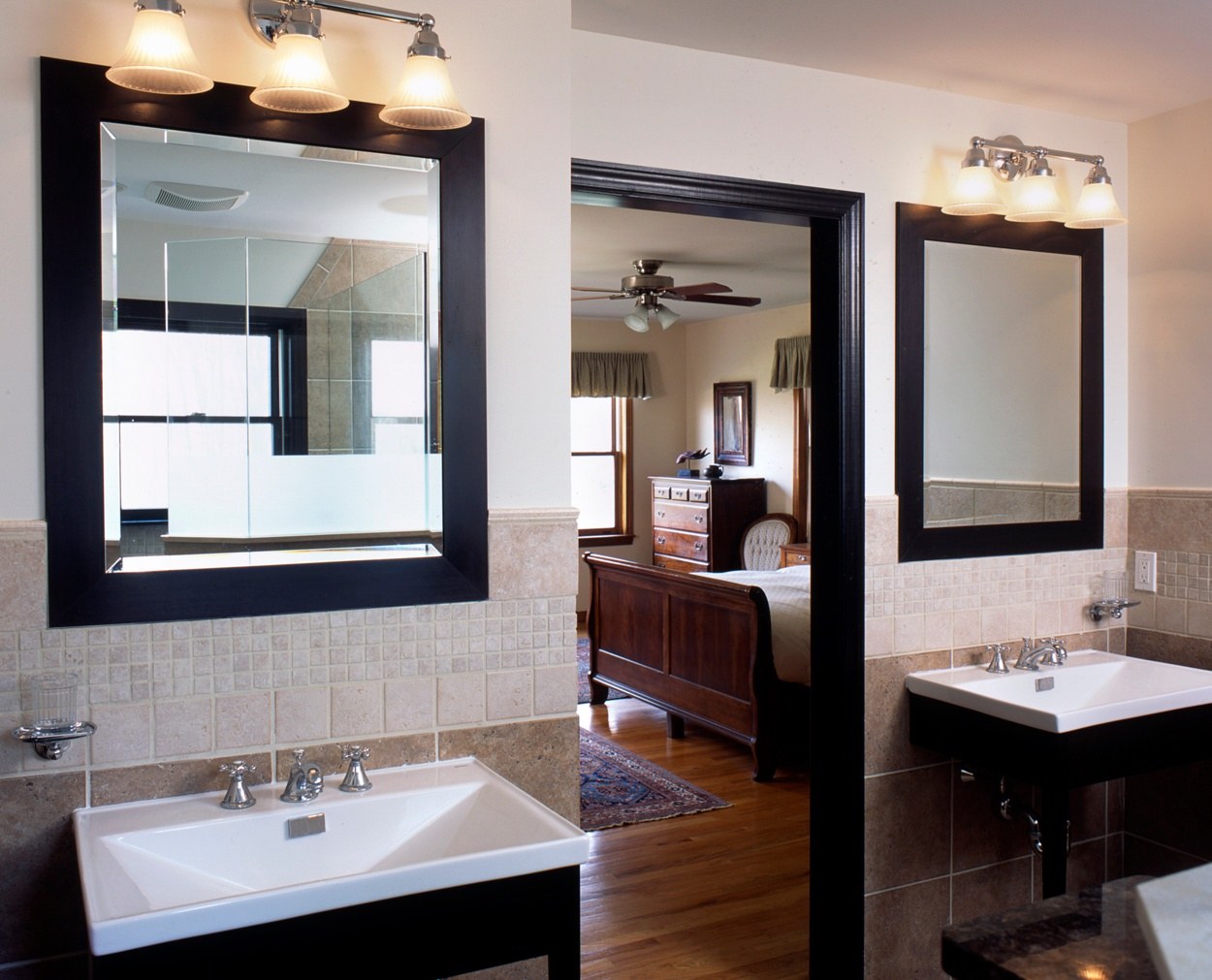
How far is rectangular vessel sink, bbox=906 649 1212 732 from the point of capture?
8.20 feet

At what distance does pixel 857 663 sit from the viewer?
2.78m

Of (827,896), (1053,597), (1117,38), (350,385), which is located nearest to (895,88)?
(1117,38)

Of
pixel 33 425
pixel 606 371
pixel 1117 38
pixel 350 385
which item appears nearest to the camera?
pixel 33 425

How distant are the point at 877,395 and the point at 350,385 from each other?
1.43 m

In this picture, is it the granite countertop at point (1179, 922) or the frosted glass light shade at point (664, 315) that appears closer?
the granite countertop at point (1179, 922)

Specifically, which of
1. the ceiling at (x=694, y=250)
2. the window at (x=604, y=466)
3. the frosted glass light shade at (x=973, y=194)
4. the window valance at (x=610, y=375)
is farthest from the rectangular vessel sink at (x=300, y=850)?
the window at (x=604, y=466)

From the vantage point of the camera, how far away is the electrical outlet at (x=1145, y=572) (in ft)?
10.3

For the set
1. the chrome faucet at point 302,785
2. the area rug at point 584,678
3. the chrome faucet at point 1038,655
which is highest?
the chrome faucet at point 1038,655

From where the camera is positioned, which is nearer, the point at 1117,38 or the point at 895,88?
the point at 1117,38

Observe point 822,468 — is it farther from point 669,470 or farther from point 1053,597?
point 669,470

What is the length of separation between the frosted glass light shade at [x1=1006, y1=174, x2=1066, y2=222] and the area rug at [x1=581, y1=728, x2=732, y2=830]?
2.64 metres

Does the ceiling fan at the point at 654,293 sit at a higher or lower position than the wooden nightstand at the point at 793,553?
higher

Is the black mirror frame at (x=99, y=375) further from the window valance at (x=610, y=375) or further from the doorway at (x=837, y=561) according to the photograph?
the window valance at (x=610, y=375)

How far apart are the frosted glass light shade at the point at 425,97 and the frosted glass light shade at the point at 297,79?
11 cm
